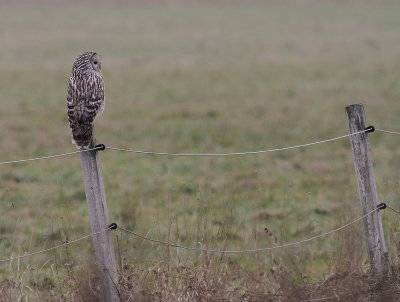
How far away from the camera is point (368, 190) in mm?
5918

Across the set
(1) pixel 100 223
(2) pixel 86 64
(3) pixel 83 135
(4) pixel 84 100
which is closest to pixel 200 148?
(2) pixel 86 64

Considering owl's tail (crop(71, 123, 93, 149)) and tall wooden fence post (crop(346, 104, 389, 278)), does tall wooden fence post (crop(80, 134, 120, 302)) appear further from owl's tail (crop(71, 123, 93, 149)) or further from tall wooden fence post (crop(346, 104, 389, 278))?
tall wooden fence post (crop(346, 104, 389, 278))

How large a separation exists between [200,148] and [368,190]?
9.39 metres

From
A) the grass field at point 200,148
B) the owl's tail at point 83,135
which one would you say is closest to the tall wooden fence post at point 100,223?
the grass field at point 200,148

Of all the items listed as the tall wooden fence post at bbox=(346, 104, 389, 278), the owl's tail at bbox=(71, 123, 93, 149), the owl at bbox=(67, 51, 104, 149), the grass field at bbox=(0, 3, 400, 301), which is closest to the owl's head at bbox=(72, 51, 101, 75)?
the owl at bbox=(67, 51, 104, 149)

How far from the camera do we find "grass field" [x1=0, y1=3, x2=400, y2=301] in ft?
20.7

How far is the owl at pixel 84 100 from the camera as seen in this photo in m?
5.97

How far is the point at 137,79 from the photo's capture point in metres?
28.0

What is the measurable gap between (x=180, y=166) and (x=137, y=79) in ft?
48.8

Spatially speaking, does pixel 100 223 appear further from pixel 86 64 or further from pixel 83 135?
pixel 86 64

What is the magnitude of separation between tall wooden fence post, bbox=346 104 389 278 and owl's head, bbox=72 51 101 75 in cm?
231

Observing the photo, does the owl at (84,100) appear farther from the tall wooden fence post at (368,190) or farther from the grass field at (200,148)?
the tall wooden fence post at (368,190)

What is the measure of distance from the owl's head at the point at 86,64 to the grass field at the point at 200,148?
3.95 ft

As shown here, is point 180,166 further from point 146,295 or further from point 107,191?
point 146,295
